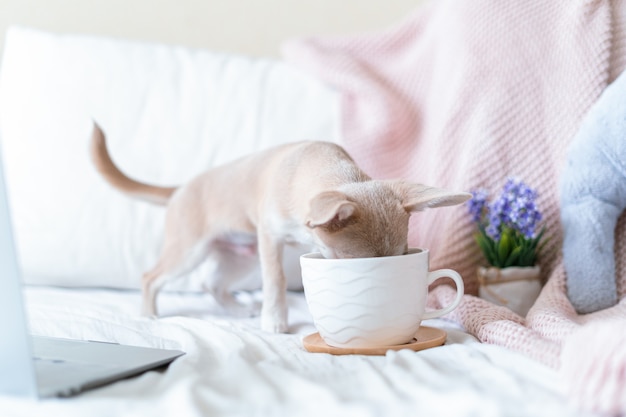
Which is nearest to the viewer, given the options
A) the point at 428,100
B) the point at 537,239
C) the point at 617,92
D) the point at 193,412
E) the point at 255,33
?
the point at 193,412

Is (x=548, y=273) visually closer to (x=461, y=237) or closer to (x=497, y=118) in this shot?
(x=461, y=237)

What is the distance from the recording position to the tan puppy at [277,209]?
1016mm

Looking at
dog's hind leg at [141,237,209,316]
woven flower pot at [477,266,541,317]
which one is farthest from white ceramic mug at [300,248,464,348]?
dog's hind leg at [141,237,209,316]

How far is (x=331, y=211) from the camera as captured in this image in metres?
0.93

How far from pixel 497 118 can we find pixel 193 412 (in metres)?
1.03

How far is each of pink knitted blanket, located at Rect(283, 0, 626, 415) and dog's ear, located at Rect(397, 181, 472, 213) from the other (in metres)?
0.23

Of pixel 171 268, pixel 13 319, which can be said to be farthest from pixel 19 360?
pixel 171 268

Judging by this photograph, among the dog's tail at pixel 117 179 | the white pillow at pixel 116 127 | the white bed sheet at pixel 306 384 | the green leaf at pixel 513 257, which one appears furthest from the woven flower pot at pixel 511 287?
the dog's tail at pixel 117 179

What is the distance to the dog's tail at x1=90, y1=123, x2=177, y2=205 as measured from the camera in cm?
154

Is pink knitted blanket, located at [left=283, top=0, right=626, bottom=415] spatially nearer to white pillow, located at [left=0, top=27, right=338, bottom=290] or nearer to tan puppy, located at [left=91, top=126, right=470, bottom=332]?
white pillow, located at [left=0, top=27, right=338, bottom=290]

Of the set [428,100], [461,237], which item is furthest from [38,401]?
[428,100]

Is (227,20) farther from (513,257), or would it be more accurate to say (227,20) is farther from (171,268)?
(513,257)

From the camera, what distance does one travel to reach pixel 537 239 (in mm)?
1365

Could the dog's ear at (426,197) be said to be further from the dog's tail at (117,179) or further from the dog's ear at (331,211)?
the dog's tail at (117,179)
